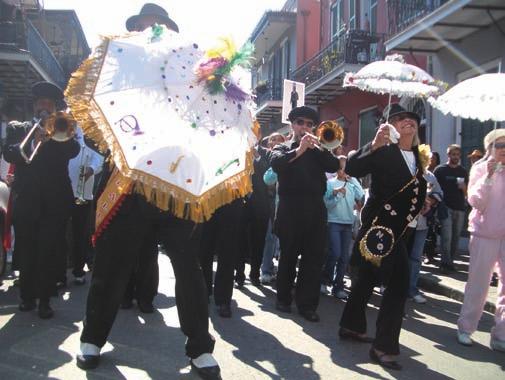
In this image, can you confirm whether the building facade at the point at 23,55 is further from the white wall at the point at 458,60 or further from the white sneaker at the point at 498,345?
the white sneaker at the point at 498,345

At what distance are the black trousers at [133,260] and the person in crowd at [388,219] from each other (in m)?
1.35

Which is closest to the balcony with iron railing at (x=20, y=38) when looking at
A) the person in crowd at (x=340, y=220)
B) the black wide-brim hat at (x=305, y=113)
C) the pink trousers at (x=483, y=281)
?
the person in crowd at (x=340, y=220)

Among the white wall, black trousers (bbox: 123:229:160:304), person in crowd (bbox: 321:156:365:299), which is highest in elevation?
the white wall

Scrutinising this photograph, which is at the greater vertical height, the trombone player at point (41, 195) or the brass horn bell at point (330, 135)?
the brass horn bell at point (330, 135)

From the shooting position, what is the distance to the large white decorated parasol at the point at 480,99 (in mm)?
4848

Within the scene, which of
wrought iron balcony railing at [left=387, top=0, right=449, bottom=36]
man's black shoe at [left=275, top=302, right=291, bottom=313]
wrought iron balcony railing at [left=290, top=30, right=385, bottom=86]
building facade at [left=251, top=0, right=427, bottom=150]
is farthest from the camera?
building facade at [left=251, top=0, right=427, bottom=150]

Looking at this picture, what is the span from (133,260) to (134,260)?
2 centimetres

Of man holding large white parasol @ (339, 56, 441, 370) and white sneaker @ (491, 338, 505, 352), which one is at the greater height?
man holding large white parasol @ (339, 56, 441, 370)

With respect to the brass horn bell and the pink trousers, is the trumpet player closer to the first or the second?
the brass horn bell

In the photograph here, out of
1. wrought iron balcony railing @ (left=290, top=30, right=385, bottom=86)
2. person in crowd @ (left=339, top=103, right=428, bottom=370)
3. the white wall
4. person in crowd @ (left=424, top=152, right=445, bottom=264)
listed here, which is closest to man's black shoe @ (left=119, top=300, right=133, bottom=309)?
person in crowd @ (left=339, top=103, right=428, bottom=370)

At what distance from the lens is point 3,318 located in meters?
4.76

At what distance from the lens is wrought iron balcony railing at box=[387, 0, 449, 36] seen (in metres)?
11.5

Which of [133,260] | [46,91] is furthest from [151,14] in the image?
[46,91]

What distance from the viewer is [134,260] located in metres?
3.54
